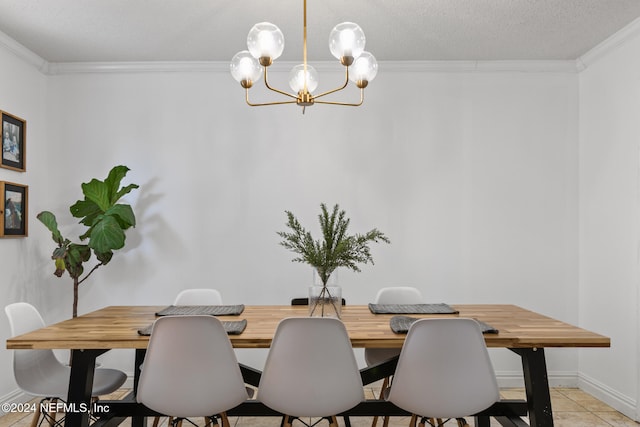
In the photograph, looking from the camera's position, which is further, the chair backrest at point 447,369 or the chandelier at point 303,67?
the chandelier at point 303,67

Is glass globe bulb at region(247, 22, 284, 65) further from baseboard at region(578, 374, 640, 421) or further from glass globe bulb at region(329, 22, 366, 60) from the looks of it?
baseboard at region(578, 374, 640, 421)

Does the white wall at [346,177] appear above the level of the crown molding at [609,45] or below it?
below

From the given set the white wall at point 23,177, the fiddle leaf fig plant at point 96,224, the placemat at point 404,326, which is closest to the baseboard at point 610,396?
the placemat at point 404,326

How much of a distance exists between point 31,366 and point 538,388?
245cm

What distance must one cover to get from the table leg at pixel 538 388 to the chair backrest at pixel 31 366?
2.20 metres

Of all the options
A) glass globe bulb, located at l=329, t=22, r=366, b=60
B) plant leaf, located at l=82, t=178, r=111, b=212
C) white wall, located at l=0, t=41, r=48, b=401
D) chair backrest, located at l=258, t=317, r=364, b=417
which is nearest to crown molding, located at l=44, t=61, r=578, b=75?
white wall, located at l=0, t=41, r=48, b=401

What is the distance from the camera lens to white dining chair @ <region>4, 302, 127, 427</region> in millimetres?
2314

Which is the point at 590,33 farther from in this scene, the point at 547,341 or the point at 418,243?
the point at 547,341

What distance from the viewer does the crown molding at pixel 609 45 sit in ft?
10.9

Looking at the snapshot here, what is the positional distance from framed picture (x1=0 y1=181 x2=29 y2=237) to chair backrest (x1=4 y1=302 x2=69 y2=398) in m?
1.31

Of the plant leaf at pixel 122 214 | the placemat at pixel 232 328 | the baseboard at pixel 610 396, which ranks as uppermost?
the plant leaf at pixel 122 214

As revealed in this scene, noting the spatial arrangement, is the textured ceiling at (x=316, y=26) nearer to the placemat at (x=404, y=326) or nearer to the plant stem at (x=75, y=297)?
the plant stem at (x=75, y=297)

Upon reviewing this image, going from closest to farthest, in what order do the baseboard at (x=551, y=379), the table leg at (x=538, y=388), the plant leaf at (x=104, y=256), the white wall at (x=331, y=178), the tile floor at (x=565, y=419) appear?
the table leg at (x=538, y=388)
the tile floor at (x=565, y=419)
the plant leaf at (x=104, y=256)
the baseboard at (x=551, y=379)
the white wall at (x=331, y=178)

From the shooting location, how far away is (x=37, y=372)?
7.94ft
